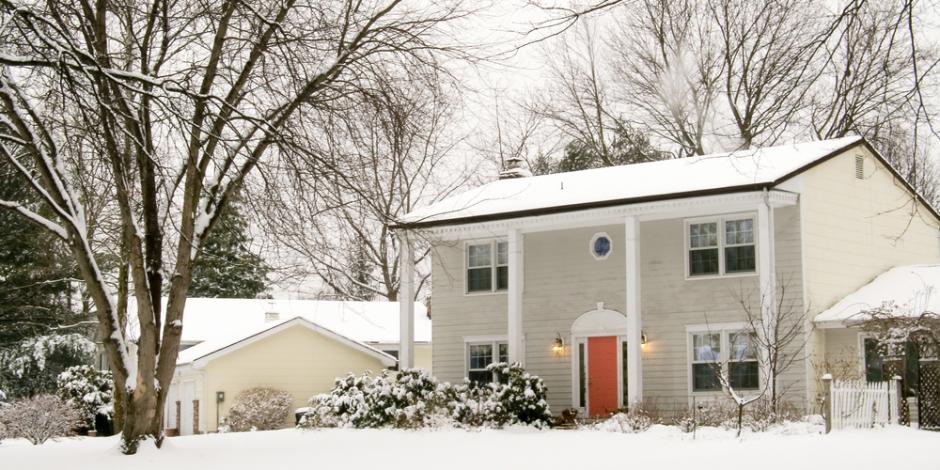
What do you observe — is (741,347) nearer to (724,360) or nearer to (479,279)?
(724,360)

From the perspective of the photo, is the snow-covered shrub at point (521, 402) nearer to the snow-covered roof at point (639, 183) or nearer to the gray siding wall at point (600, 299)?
the gray siding wall at point (600, 299)

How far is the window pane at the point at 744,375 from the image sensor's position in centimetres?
2244

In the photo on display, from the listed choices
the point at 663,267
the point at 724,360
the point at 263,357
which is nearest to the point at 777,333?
the point at 724,360

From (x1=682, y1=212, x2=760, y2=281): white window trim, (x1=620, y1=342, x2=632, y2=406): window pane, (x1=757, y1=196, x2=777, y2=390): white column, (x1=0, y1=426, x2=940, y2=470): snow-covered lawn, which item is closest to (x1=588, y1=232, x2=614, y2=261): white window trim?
(x1=682, y1=212, x2=760, y2=281): white window trim

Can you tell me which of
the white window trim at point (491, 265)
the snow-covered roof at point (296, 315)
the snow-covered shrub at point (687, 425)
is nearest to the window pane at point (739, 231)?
the snow-covered shrub at point (687, 425)

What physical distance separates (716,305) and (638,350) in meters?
1.97

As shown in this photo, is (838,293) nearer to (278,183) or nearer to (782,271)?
(782,271)

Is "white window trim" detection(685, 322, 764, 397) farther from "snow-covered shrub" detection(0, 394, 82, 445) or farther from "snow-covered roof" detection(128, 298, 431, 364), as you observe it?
"snow-covered roof" detection(128, 298, 431, 364)

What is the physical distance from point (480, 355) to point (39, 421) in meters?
9.84

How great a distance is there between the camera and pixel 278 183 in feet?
47.6

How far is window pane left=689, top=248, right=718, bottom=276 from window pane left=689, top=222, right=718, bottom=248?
15 cm

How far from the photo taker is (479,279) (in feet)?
87.0

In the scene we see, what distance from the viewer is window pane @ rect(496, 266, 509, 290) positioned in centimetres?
2614

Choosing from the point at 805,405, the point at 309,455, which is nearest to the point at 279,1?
the point at 309,455
